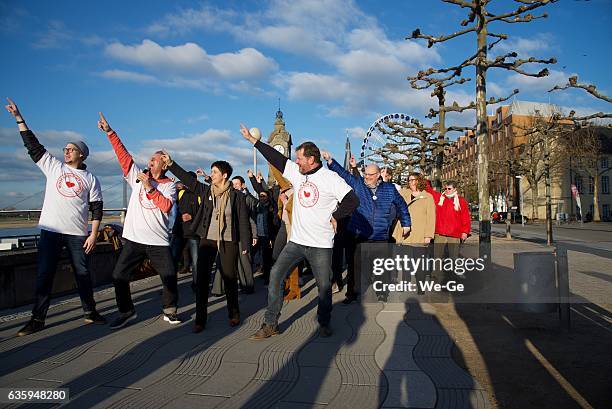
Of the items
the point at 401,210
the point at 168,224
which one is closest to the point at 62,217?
the point at 168,224

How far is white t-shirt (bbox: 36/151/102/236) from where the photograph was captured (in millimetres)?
5074

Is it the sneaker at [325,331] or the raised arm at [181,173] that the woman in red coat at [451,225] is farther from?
the raised arm at [181,173]

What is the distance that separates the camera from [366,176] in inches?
271

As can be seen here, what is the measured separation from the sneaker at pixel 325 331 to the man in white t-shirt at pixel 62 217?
276 centimetres

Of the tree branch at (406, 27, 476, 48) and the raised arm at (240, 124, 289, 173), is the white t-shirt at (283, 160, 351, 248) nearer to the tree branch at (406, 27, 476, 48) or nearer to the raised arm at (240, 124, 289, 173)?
the raised arm at (240, 124, 289, 173)

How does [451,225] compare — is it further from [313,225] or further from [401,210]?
[313,225]

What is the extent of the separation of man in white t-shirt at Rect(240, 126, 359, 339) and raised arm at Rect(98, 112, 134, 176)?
1.55 metres

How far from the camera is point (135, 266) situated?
527cm

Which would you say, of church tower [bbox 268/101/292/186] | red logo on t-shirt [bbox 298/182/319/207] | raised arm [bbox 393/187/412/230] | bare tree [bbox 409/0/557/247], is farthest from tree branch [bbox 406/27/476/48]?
church tower [bbox 268/101/292/186]

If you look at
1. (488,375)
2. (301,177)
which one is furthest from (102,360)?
(488,375)

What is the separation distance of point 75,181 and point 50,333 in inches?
70.4

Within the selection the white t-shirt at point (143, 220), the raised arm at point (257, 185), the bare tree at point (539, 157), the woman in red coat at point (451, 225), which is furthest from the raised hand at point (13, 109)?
the bare tree at point (539, 157)

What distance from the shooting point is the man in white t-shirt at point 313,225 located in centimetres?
482

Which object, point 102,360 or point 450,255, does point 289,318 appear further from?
point 450,255
